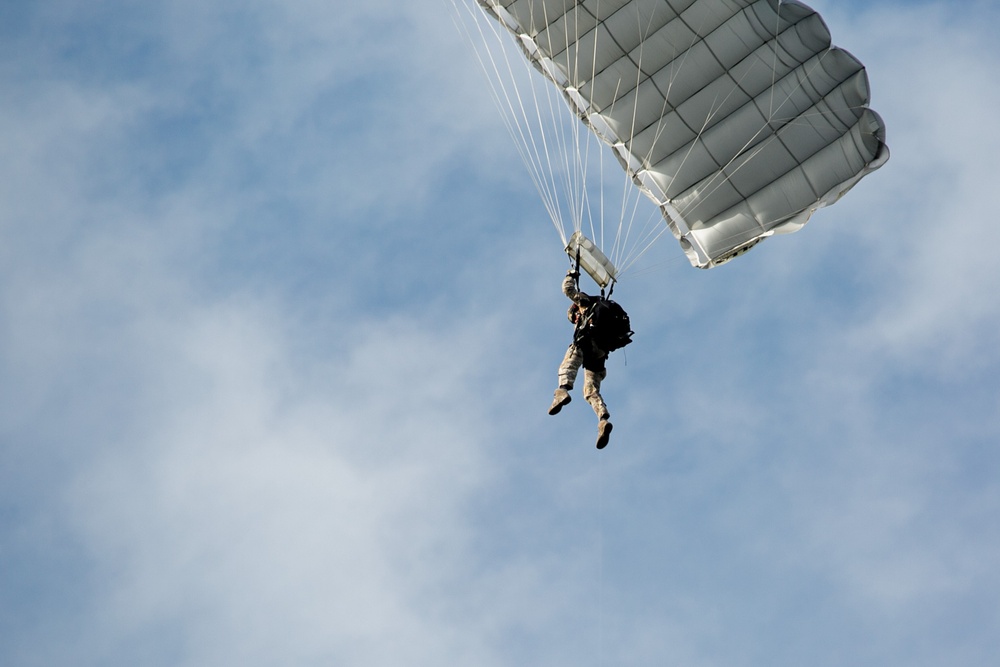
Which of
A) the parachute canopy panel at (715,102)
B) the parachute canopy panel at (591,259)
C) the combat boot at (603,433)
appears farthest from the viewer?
the parachute canopy panel at (715,102)

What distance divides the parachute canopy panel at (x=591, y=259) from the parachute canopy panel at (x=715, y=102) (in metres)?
1.69

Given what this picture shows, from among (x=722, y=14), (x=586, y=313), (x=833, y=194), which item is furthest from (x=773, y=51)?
(x=586, y=313)

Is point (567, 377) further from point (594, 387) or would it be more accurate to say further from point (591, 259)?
point (591, 259)

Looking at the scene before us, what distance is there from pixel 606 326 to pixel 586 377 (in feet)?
2.21

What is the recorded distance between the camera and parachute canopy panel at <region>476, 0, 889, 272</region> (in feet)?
56.0

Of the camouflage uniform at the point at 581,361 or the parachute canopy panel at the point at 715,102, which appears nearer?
the camouflage uniform at the point at 581,361

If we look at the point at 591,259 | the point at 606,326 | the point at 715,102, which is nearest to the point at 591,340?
the point at 606,326

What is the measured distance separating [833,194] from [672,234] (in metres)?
2.12

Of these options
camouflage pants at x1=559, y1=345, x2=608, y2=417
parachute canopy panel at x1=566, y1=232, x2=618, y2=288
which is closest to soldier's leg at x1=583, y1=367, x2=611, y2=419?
camouflage pants at x1=559, y1=345, x2=608, y2=417

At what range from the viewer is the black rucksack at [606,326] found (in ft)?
51.5

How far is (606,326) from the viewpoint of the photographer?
15.7 meters

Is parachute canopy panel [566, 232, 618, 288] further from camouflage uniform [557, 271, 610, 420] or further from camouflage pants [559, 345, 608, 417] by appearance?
camouflage pants [559, 345, 608, 417]

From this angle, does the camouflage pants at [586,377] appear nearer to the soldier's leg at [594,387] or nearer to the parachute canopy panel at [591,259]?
the soldier's leg at [594,387]

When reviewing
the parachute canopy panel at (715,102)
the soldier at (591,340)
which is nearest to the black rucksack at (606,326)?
the soldier at (591,340)
